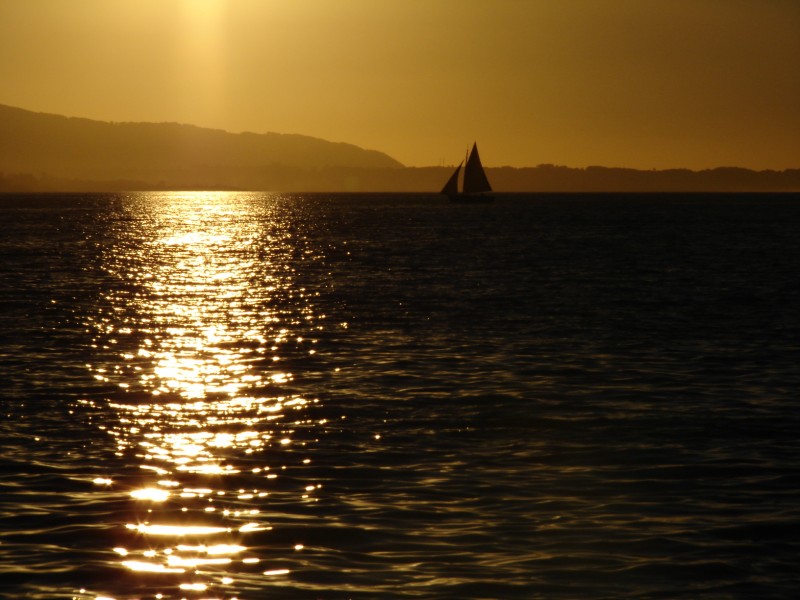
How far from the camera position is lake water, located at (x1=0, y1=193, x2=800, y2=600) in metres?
13.1

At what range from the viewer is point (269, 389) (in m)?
25.7

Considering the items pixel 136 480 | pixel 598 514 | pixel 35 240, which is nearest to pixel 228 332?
pixel 136 480

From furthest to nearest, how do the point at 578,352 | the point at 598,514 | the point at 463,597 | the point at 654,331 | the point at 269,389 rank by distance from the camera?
the point at 654,331 → the point at 578,352 → the point at 269,389 → the point at 598,514 → the point at 463,597

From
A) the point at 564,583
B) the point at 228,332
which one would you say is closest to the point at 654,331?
the point at 228,332

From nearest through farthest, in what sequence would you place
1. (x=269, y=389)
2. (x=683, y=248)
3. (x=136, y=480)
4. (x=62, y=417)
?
(x=136, y=480), (x=62, y=417), (x=269, y=389), (x=683, y=248)

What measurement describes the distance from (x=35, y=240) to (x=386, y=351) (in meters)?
85.3

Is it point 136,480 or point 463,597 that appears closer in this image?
point 463,597

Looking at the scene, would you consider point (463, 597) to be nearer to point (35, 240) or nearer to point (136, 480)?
point (136, 480)

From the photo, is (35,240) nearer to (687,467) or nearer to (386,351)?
(386,351)

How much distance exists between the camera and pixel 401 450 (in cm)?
1912

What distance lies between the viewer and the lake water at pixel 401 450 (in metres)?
13.1

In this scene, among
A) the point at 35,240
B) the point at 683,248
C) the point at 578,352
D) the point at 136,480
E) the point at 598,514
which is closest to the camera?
the point at 598,514

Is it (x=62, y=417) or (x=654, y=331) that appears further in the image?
(x=654, y=331)

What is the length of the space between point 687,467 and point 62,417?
11979 millimetres
